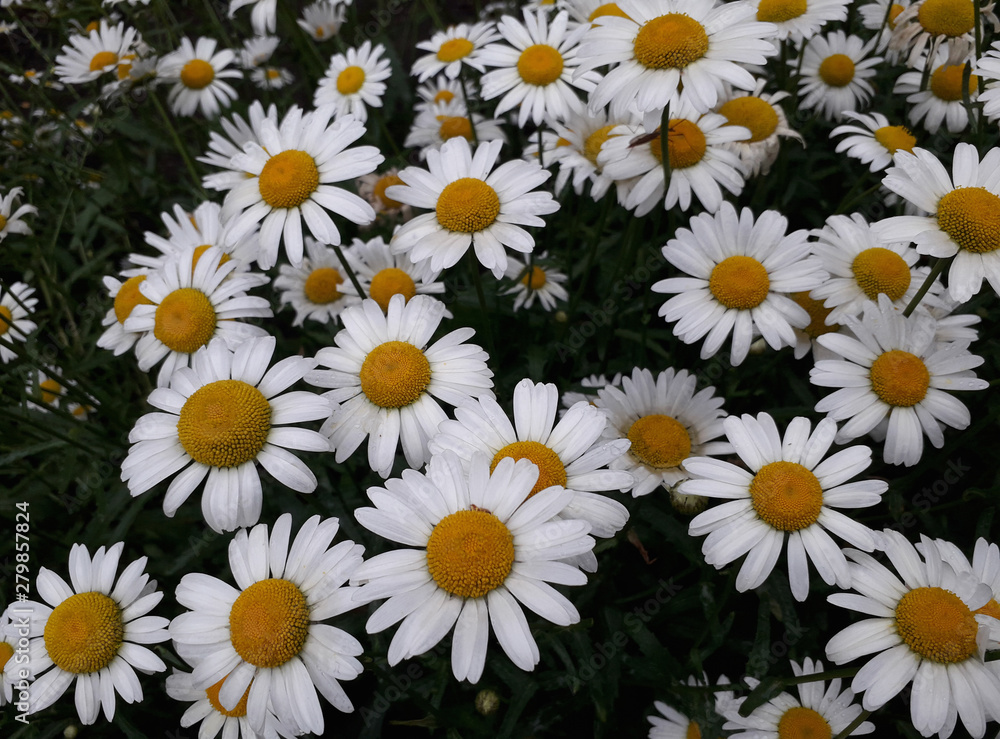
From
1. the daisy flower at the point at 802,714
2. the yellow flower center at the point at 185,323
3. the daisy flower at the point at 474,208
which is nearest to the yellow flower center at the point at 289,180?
the daisy flower at the point at 474,208

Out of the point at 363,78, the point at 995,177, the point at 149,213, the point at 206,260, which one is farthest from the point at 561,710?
the point at 149,213

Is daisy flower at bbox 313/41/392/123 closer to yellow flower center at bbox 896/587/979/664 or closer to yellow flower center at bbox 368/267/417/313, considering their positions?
yellow flower center at bbox 368/267/417/313

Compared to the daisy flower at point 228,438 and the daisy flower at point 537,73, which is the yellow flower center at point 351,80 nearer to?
the daisy flower at point 537,73

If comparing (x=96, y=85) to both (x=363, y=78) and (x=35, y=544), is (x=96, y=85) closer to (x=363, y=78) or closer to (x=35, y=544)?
(x=363, y=78)

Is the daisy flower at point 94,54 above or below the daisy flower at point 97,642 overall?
above

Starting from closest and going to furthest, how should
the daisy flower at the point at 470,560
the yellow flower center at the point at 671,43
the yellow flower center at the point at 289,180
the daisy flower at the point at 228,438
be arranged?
the daisy flower at the point at 470,560 → the daisy flower at the point at 228,438 → the yellow flower center at the point at 671,43 → the yellow flower center at the point at 289,180

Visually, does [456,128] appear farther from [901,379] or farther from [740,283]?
[901,379]

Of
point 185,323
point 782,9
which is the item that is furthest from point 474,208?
point 782,9
